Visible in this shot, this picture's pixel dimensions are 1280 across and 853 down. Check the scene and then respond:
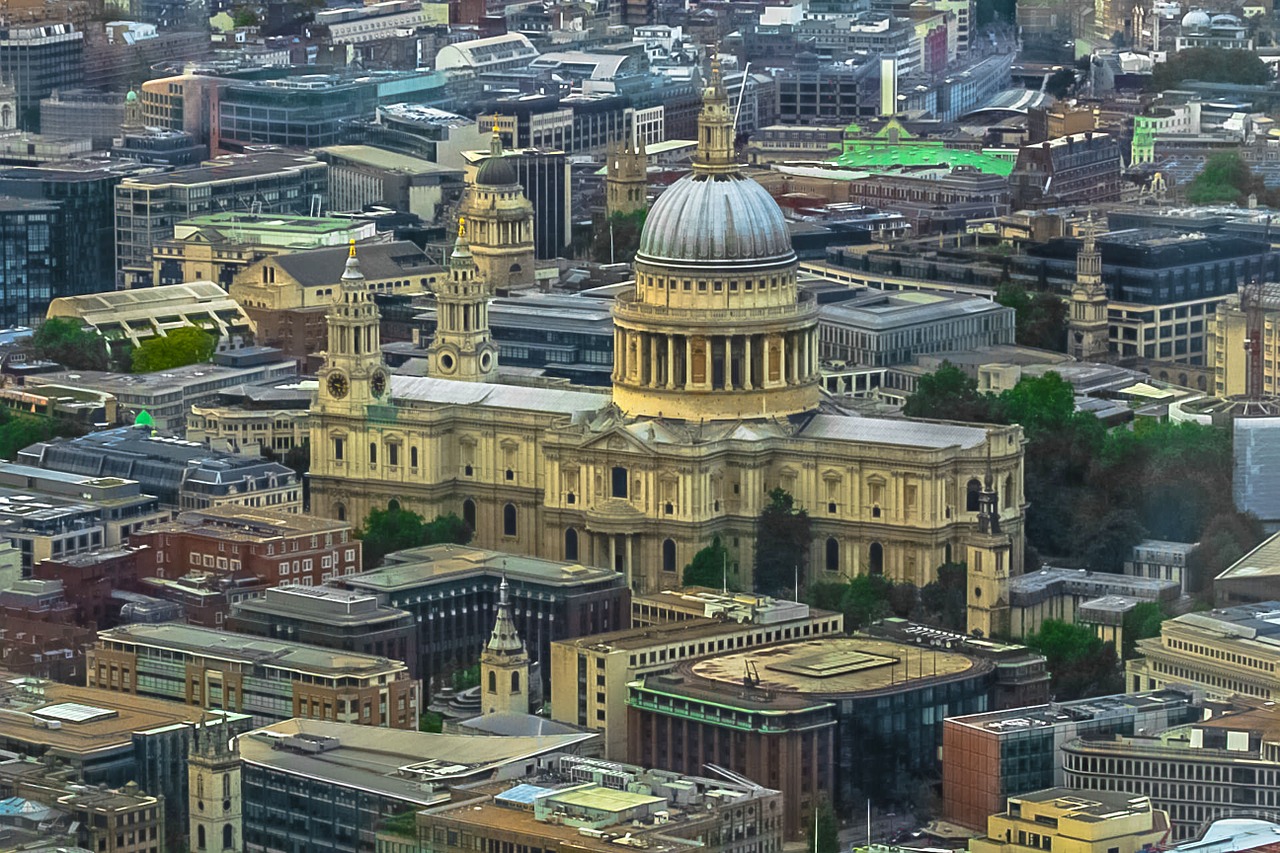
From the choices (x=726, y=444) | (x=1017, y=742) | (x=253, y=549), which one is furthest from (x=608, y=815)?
(x=726, y=444)

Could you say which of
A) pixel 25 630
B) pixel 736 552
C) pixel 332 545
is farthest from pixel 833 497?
pixel 25 630

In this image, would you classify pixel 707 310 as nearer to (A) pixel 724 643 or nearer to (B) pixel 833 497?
(B) pixel 833 497

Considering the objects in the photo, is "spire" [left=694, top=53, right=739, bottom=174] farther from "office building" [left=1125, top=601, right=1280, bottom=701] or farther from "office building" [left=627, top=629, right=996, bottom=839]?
"office building" [left=627, top=629, right=996, bottom=839]

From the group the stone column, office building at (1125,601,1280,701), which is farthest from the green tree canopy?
office building at (1125,601,1280,701)

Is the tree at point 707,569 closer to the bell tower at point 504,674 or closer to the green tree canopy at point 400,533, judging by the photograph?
the green tree canopy at point 400,533

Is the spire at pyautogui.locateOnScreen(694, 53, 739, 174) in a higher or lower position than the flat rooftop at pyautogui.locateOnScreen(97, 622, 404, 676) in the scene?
higher

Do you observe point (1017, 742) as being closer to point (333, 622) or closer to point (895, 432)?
point (333, 622)
